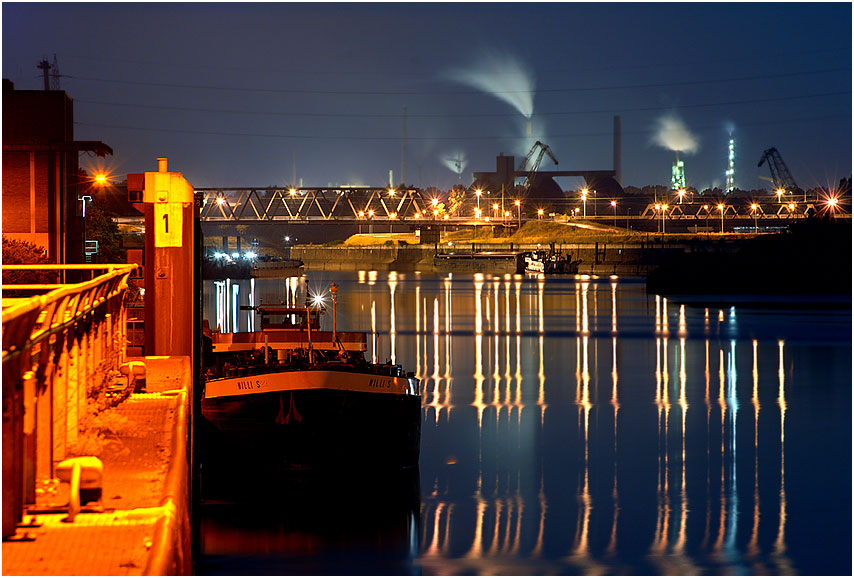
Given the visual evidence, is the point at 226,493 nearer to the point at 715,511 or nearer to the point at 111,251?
the point at 715,511

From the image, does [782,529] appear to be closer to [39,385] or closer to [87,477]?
[87,477]

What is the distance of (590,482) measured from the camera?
30.9 m

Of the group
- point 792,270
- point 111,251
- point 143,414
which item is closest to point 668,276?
point 792,270

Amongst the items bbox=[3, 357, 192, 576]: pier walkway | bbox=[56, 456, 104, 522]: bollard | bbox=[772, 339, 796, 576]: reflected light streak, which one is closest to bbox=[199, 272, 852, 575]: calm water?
bbox=[772, 339, 796, 576]: reflected light streak

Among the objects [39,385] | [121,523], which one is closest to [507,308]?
A: [39,385]

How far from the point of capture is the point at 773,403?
4703 cm

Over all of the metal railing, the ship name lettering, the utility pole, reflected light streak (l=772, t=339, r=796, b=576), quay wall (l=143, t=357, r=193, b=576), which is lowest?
reflected light streak (l=772, t=339, r=796, b=576)

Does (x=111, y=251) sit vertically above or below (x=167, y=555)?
above

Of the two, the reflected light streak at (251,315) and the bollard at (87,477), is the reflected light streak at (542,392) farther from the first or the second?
the bollard at (87,477)

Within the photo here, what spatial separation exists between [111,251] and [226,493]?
6698cm

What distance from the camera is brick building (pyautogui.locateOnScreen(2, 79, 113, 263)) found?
70.4m

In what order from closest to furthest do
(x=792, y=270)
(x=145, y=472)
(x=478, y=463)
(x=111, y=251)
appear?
(x=145, y=472) → (x=478, y=463) → (x=111, y=251) → (x=792, y=270)

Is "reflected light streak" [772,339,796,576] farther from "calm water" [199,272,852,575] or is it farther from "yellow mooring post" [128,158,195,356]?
"yellow mooring post" [128,158,195,356]

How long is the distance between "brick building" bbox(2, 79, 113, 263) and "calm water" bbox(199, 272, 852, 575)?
2319 cm
